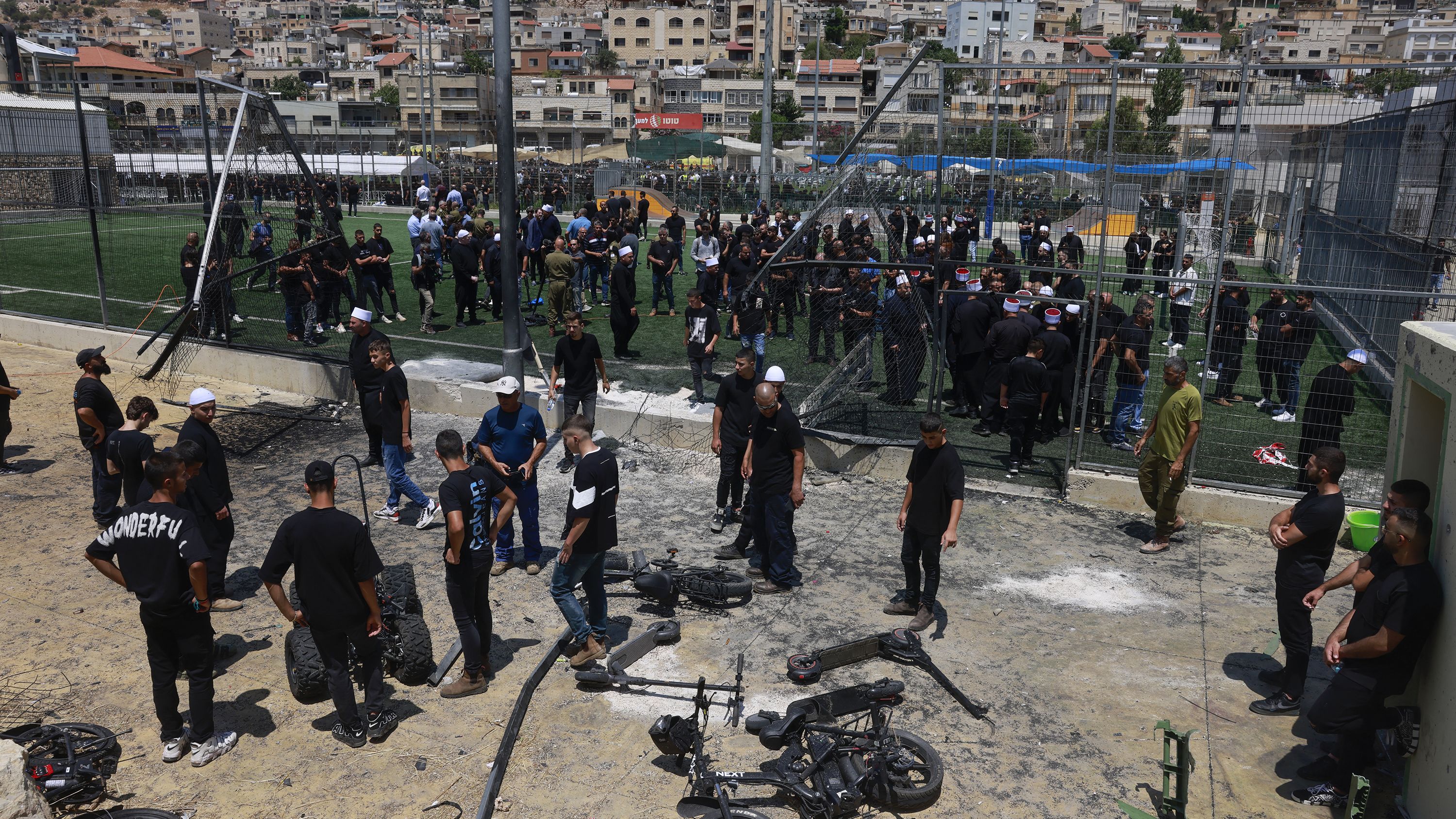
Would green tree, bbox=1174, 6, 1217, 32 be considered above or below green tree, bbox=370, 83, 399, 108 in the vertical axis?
above

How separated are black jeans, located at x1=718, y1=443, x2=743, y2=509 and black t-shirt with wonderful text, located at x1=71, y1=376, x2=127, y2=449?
5.35m

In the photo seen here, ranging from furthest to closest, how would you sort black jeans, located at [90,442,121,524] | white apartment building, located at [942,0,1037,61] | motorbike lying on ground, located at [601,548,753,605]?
white apartment building, located at [942,0,1037,61] → black jeans, located at [90,442,121,524] → motorbike lying on ground, located at [601,548,753,605]

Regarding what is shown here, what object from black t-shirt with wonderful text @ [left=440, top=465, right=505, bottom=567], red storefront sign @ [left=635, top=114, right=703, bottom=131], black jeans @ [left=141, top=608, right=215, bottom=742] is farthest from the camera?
red storefront sign @ [left=635, top=114, right=703, bottom=131]

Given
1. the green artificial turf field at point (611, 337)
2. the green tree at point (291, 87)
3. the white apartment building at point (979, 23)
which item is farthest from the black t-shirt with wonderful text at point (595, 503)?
the white apartment building at point (979, 23)

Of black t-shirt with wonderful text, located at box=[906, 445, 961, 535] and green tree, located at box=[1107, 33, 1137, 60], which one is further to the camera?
green tree, located at box=[1107, 33, 1137, 60]

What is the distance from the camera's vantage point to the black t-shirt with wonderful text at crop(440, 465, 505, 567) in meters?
6.02

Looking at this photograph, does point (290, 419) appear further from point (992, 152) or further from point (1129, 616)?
point (1129, 616)

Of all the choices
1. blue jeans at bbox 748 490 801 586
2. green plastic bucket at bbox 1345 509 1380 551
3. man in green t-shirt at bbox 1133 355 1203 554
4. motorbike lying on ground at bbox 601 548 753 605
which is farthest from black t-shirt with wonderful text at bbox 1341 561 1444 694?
motorbike lying on ground at bbox 601 548 753 605

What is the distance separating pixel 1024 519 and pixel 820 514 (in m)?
1.99

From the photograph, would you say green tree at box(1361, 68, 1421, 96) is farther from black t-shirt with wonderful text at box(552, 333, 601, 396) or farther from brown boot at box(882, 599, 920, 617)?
black t-shirt with wonderful text at box(552, 333, 601, 396)

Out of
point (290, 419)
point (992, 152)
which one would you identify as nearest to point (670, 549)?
point (992, 152)

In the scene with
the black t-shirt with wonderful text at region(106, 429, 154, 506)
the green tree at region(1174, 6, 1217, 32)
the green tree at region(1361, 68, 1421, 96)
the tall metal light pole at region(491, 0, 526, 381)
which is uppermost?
the green tree at region(1174, 6, 1217, 32)

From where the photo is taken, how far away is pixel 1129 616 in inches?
301

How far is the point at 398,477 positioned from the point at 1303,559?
7.48m
